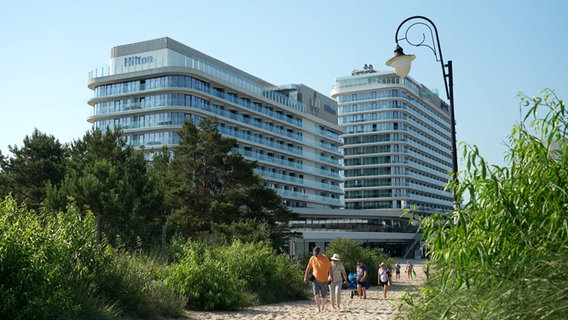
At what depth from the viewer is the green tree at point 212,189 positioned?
3850 centimetres

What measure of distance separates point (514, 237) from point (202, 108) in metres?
65.6

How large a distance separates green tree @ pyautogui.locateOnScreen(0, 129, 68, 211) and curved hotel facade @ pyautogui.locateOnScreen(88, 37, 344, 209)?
1849 cm

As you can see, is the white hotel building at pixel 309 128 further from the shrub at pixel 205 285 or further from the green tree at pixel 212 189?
the shrub at pixel 205 285

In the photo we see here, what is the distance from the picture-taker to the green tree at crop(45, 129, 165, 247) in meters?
31.3

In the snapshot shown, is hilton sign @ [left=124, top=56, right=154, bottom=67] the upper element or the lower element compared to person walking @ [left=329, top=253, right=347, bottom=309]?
upper

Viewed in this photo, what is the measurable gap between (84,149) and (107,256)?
34.3m

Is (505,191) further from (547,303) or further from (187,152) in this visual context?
(187,152)

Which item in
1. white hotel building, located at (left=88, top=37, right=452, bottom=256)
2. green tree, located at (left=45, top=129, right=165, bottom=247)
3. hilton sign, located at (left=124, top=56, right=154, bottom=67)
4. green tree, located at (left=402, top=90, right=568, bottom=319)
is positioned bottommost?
green tree, located at (left=402, top=90, right=568, bottom=319)

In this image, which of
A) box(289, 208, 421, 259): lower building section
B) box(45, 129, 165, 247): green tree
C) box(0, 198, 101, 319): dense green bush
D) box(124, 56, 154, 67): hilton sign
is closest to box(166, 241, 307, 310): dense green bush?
box(0, 198, 101, 319): dense green bush

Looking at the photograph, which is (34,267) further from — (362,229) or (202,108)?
(362,229)

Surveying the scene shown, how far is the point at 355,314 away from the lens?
1395 centimetres

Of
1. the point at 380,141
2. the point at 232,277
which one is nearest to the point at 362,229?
the point at 380,141

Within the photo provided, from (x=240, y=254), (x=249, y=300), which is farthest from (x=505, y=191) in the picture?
(x=240, y=254)

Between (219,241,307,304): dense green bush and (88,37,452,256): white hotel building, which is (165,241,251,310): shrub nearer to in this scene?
(219,241,307,304): dense green bush
